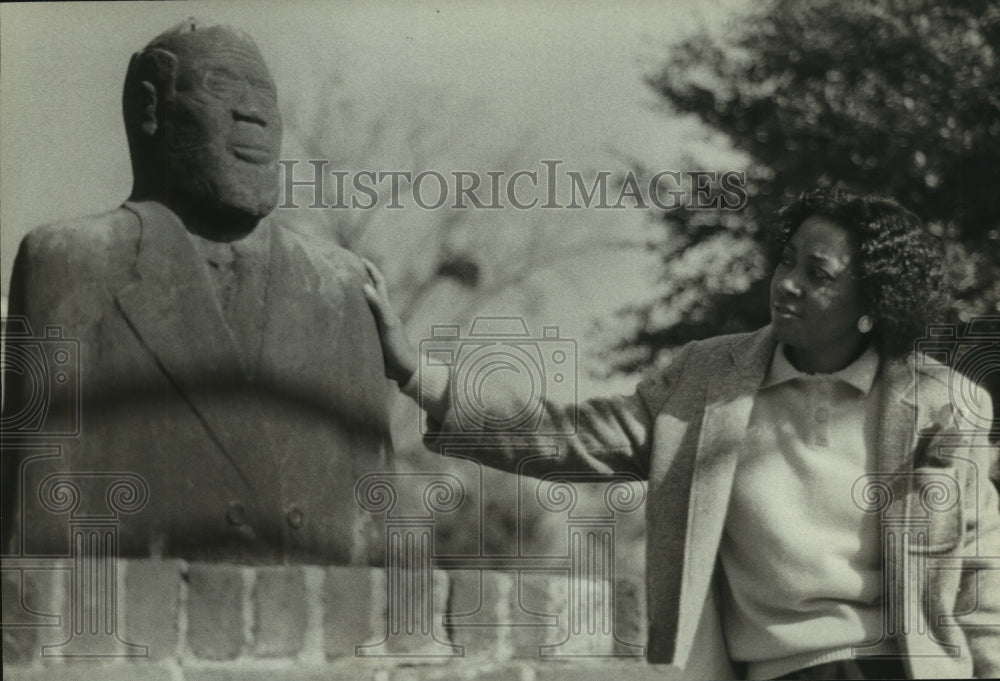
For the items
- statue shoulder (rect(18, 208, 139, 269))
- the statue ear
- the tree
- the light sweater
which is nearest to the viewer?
the light sweater

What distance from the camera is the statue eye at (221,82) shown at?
7039mm

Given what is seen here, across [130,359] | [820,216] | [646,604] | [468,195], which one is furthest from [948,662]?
[130,359]

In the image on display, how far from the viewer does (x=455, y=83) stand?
285 inches

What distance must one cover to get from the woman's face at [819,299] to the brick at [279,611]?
5.21 ft

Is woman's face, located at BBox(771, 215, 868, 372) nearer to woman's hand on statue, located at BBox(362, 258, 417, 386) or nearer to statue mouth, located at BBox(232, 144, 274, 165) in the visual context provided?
woman's hand on statue, located at BBox(362, 258, 417, 386)

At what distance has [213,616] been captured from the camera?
676 cm

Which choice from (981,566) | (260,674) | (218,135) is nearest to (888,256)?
(981,566)

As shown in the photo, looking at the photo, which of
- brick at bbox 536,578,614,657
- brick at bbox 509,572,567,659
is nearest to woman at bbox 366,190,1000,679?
brick at bbox 536,578,614,657

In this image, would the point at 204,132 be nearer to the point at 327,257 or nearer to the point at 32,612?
the point at 327,257

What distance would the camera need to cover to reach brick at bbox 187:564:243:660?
6746 millimetres

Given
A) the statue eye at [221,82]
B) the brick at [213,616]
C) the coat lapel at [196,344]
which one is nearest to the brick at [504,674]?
the brick at [213,616]

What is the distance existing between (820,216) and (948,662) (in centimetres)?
134

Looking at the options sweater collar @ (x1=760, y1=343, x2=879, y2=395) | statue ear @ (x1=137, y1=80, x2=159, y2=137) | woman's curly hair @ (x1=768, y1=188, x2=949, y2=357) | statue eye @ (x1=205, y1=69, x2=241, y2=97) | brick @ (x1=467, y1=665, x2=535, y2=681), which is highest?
statue eye @ (x1=205, y1=69, x2=241, y2=97)

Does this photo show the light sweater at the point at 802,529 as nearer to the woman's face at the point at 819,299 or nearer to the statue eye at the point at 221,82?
the woman's face at the point at 819,299
